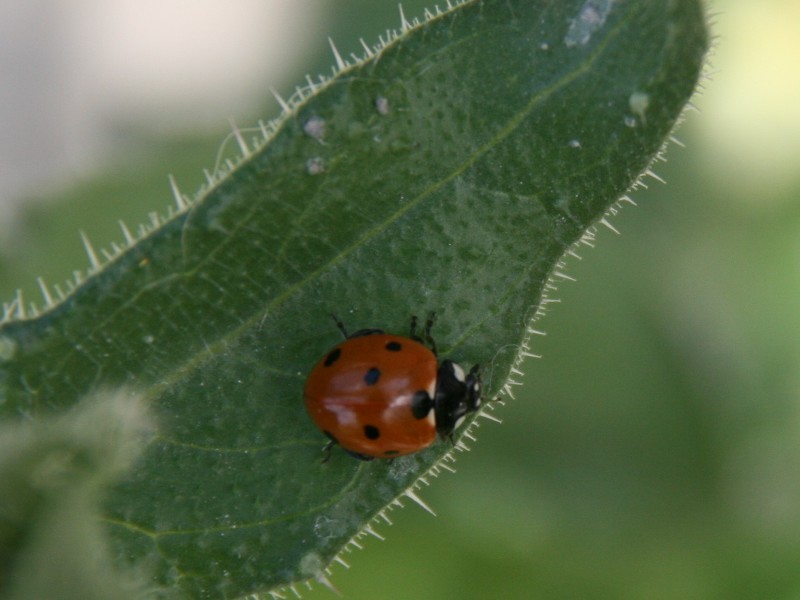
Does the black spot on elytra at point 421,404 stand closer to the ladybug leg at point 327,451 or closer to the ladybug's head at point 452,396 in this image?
the ladybug's head at point 452,396

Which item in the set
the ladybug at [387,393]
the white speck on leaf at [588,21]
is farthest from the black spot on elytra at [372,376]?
the white speck on leaf at [588,21]

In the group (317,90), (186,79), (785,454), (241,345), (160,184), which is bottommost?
(785,454)

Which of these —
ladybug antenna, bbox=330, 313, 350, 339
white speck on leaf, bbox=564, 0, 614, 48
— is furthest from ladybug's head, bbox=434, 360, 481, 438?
white speck on leaf, bbox=564, 0, 614, 48

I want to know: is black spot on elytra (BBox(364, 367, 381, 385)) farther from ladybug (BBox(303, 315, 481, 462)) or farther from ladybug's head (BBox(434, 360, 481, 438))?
ladybug's head (BBox(434, 360, 481, 438))

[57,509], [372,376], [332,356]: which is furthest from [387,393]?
[57,509]

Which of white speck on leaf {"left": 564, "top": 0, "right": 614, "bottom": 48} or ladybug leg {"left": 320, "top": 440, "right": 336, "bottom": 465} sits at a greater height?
white speck on leaf {"left": 564, "top": 0, "right": 614, "bottom": 48}

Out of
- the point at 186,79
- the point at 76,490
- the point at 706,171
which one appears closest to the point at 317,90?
the point at 76,490

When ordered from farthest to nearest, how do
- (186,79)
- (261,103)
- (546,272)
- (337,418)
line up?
(186,79)
(261,103)
(337,418)
(546,272)

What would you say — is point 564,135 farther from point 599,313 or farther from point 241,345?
point 599,313
